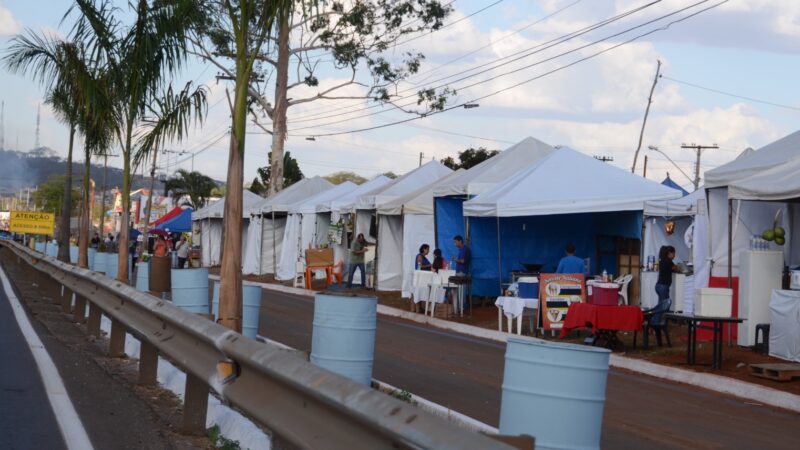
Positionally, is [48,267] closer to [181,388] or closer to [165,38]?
[165,38]

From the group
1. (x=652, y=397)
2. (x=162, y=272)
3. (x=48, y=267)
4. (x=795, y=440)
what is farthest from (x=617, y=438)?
(x=48, y=267)

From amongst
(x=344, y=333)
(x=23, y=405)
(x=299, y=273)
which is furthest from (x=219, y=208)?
(x=23, y=405)

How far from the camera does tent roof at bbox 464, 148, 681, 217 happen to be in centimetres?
2389

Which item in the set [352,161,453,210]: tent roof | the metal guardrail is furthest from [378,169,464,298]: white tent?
the metal guardrail

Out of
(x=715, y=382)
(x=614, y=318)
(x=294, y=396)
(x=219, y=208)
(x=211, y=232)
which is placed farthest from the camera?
(x=211, y=232)

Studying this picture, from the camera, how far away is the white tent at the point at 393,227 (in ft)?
114

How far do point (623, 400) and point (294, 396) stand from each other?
27.0 ft

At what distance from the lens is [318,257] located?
122ft

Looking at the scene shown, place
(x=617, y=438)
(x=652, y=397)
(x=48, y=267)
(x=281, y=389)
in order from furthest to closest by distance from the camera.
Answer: (x=48, y=267), (x=652, y=397), (x=617, y=438), (x=281, y=389)

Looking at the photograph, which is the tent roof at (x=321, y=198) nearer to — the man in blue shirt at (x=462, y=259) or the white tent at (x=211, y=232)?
the white tent at (x=211, y=232)

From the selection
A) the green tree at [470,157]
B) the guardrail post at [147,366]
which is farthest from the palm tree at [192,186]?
the guardrail post at [147,366]

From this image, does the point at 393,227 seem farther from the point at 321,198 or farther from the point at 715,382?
the point at 715,382

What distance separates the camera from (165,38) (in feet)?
56.7

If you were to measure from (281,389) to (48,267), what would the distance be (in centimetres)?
1744
